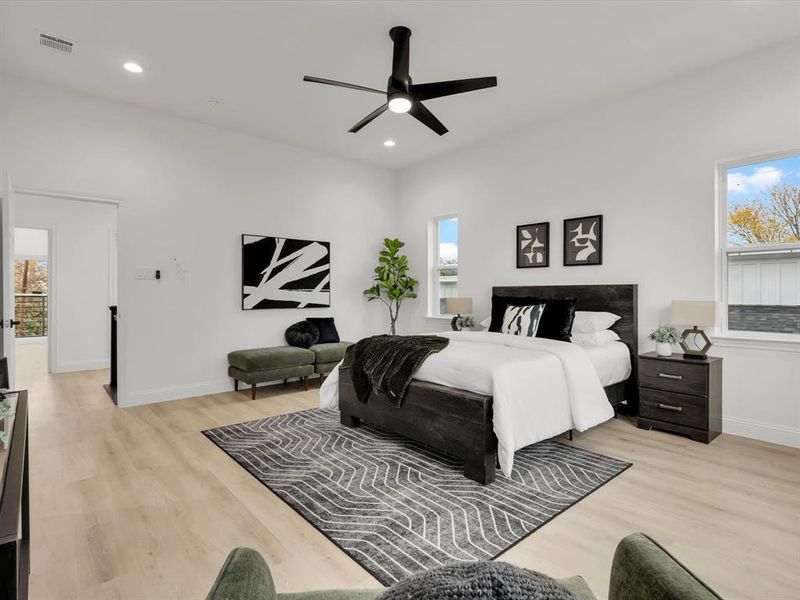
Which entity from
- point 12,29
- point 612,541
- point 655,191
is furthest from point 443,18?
point 612,541

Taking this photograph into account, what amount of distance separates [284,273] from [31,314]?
7116 mm

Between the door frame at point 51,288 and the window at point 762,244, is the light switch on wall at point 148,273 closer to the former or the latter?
the door frame at point 51,288

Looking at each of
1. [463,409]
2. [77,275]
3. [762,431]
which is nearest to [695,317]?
[762,431]

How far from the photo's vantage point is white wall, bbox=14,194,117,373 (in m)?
6.31

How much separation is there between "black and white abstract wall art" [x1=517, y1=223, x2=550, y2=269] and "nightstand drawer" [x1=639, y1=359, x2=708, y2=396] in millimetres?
1597

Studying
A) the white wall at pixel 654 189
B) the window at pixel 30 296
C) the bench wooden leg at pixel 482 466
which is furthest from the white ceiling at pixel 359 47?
the window at pixel 30 296

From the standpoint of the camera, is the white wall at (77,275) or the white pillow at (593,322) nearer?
the white pillow at (593,322)

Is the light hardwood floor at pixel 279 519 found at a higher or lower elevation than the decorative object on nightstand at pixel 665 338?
lower

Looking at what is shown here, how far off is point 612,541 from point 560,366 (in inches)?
47.5

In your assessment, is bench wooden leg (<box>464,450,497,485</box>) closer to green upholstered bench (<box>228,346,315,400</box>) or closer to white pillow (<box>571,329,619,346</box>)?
white pillow (<box>571,329,619,346</box>)

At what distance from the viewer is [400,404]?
122 inches

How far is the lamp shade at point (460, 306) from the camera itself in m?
5.36

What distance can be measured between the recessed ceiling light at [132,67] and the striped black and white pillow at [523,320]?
3879 mm

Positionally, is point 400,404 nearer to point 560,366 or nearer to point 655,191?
A: point 560,366
